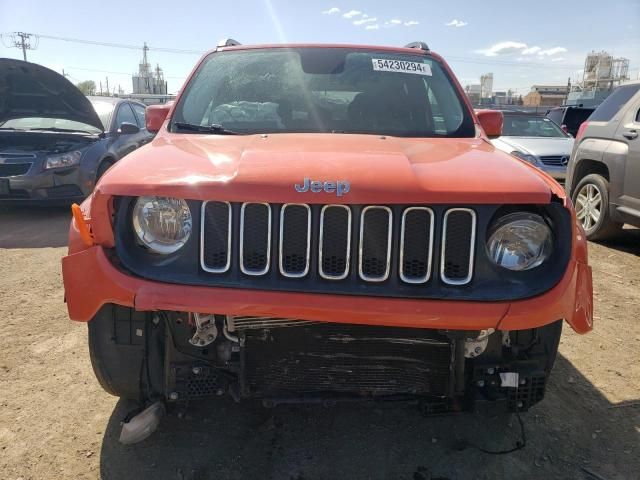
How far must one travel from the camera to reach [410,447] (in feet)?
8.38

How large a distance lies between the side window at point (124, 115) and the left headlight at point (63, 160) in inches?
50.6

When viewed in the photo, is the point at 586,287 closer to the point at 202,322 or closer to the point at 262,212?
the point at 262,212

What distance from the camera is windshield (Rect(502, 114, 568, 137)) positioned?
10922mm

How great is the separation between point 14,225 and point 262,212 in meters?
6.21

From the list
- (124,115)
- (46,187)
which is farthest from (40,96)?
(46,187)

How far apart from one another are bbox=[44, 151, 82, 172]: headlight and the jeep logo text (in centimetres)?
598

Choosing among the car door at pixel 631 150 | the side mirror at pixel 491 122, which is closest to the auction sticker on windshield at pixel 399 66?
the side mirror at pixel 491 122

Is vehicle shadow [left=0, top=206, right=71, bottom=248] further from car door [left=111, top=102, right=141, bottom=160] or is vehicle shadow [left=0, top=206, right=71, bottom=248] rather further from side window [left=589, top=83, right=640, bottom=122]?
side window [left=589, top=83, right=640, bottom=122]

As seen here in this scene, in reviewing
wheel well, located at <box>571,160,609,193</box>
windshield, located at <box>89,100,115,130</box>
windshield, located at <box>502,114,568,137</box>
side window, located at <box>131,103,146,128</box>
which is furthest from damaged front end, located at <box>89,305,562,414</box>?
windshield, located at <box>502,114,568,137</box>

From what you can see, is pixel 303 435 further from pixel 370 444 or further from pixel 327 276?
pixel 327 276

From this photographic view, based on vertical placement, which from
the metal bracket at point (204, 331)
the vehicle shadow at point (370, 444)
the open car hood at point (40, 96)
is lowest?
the vehicle shadow at point (370, 444)

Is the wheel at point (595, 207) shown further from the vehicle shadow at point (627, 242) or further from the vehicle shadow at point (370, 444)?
the vehicle shadow at point (370, 444)

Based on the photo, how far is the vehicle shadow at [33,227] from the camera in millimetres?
6043

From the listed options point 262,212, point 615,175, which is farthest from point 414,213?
point 615,175
